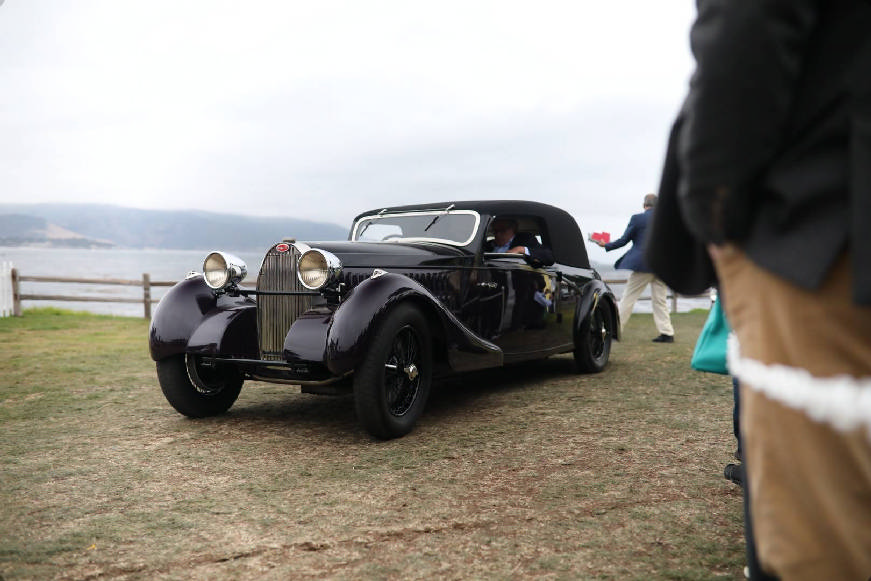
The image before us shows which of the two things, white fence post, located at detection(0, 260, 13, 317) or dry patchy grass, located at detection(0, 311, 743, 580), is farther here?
white fence post, located at detection(0, 260, 13, 317)

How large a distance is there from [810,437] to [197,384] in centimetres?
395

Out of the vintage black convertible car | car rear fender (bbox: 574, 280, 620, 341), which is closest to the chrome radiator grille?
the vintage black convertible car

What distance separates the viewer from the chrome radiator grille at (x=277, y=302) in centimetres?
415

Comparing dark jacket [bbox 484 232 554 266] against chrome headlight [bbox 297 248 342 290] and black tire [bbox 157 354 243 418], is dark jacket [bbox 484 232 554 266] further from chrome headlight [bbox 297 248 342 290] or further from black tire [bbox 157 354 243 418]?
black tire [bbox 157 354 243 418]

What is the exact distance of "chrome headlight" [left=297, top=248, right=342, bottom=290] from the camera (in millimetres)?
3961

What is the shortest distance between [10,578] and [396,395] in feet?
7.13

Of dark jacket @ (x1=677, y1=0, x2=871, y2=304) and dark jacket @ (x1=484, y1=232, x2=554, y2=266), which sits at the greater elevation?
dark jacket @ (x1=677, y1=0, x2=871, y2=304)

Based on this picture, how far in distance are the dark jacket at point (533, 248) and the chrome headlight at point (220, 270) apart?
1841mm

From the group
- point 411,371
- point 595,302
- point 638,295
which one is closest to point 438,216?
point 411,371

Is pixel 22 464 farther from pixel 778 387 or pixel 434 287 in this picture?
pixel 778 387

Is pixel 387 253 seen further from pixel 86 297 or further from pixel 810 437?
pixel 86 297

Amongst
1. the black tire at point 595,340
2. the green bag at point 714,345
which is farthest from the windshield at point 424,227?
the green bag at point 714,345

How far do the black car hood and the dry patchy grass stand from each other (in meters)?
1.07

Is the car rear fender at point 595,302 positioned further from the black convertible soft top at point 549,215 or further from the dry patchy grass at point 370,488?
the dry patchy grass at point 370,488
